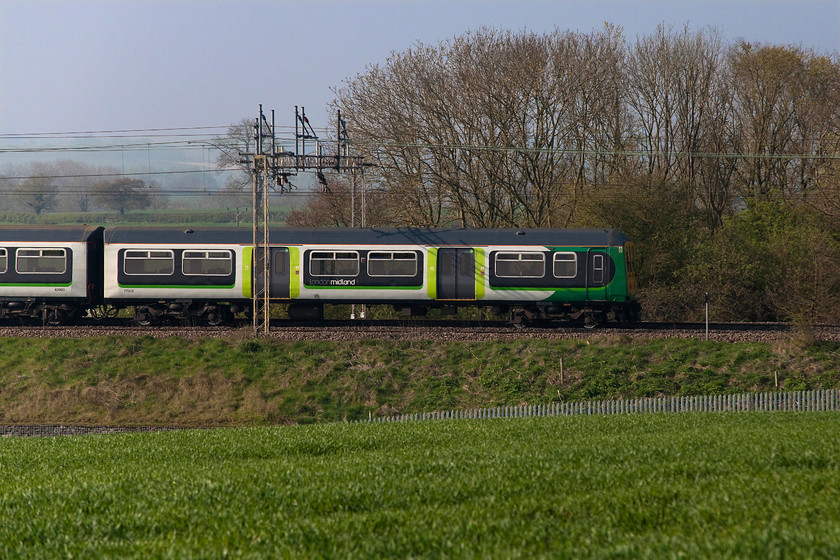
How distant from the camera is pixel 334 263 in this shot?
27344 mm

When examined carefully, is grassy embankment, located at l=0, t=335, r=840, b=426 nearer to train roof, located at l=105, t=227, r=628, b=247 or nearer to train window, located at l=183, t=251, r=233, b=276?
train window, located at l=183, t=251, r=233, b=276

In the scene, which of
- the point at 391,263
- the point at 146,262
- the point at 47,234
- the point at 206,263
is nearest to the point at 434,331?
the point at 391,263

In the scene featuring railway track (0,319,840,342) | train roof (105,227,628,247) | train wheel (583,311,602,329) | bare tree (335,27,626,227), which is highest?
bare tree (335,27,626,227)

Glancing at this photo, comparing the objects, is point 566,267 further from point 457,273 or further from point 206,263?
point 206,263

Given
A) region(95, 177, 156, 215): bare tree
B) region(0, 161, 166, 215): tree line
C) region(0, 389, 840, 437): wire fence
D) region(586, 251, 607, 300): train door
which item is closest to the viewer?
region(0, 389, 840, 437): wire fence

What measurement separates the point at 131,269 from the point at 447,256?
10.7 meters

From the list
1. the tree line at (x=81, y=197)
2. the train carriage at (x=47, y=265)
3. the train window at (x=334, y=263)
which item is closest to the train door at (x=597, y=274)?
the train window at (x=334, y=263)

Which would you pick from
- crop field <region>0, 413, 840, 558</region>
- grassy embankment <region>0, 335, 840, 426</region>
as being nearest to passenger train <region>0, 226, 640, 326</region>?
grassy embankment <region>0, 335, 840, 426</region>

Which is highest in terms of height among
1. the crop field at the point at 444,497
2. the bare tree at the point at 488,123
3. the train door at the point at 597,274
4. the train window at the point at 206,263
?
the bare tree at the point at 488,123

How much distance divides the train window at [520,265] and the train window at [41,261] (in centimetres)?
1468

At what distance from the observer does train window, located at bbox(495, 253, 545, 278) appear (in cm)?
2697

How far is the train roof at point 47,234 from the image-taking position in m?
28.0

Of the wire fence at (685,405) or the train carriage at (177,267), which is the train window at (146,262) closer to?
the train carriage at (177,267)

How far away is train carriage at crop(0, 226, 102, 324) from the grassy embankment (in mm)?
2663
